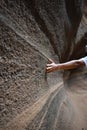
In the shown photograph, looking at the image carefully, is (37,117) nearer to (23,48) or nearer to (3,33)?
(23,48)

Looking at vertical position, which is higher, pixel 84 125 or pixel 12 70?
pixel 12 70

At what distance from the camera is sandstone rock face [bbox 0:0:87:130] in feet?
2.87

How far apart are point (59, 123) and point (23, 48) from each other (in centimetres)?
77

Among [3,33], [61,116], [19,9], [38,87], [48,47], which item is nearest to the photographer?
[3,33]

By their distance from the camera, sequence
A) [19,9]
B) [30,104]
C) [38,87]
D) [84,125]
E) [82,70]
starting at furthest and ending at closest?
[82,70] < [84,125] < [38,87] < [30,104] < [19,9]

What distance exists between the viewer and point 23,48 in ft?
3.28

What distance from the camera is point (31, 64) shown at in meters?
1.11

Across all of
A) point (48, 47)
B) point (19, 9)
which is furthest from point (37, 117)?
point (19, 9)

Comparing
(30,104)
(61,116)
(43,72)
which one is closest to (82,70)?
(61,116)

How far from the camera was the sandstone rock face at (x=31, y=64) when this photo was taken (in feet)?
2.87

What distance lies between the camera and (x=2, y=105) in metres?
0.86

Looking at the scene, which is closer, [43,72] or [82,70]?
[43,72]

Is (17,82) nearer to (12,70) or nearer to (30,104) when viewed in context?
(12,70)

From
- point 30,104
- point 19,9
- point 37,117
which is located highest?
point 19,9
